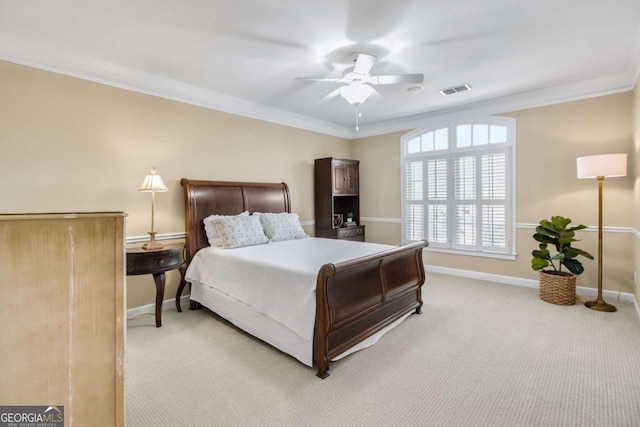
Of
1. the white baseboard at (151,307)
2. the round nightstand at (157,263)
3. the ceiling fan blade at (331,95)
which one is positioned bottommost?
the white baseboard at (151,307)

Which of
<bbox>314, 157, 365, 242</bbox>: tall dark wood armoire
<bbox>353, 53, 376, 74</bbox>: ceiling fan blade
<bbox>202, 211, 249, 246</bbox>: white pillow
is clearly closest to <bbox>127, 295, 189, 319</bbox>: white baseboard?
<bbox>202, 211, 249, 246</bbox>: white pillow

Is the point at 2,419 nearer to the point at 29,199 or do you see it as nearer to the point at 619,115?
the point at 29,199

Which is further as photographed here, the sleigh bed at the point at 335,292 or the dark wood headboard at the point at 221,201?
the dark wood headboard at the point at 221,201

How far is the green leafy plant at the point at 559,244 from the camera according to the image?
143 inches

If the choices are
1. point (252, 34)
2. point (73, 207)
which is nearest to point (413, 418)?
point (252, 34)

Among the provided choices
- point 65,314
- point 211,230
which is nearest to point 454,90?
point 211,230

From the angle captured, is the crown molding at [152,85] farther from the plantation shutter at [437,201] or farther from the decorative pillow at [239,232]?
the plantation shutter at [437,201]

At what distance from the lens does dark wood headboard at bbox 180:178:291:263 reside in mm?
3781

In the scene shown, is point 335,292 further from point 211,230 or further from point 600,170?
point 600,170

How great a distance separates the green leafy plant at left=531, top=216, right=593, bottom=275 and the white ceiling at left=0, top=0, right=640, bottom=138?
5.58 ft

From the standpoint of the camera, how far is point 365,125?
19.4ft

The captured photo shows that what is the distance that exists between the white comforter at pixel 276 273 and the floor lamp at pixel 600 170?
2561 mm

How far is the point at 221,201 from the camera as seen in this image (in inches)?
161

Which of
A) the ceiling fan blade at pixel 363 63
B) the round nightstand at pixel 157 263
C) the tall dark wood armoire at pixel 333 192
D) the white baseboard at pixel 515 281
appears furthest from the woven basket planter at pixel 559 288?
the round nightstand at pixel 157 263
